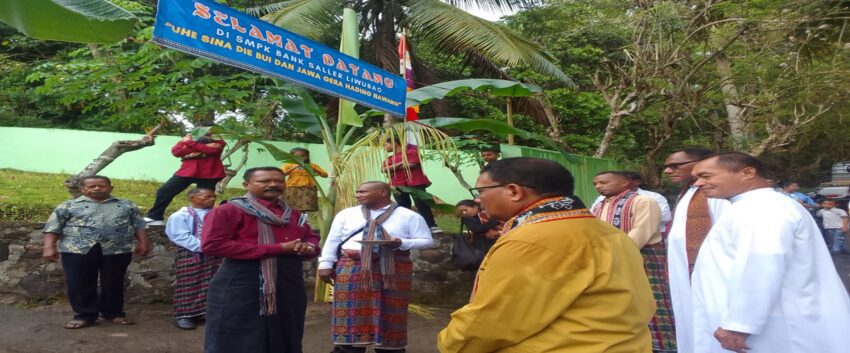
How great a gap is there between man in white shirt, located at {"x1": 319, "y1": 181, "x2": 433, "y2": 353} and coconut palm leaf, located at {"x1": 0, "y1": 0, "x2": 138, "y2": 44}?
2.12 m

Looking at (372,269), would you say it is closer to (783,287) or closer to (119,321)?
(119,321)

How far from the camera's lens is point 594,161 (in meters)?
11.2

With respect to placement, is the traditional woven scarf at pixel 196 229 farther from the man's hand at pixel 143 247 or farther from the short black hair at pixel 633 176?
the short black hair at pixel 633 176

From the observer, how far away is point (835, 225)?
13227 millimetres

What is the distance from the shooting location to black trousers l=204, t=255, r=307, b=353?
14.2 feet

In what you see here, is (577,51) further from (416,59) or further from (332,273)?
(332,273)

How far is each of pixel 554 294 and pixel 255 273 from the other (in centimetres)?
259

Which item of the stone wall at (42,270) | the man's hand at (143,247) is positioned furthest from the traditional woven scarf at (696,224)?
the stone wall at (42,270)

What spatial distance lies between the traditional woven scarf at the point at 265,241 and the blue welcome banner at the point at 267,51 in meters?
1.38

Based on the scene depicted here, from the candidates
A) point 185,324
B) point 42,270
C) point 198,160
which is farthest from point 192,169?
point 185,324

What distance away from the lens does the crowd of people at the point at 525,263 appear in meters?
2.37

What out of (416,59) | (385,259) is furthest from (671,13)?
(385,259)

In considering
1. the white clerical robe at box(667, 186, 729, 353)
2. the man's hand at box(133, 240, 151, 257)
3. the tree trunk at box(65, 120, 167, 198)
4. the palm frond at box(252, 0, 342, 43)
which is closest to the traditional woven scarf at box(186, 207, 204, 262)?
the man's hand at box(133, 240, 151, 257)

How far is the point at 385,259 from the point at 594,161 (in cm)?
648
